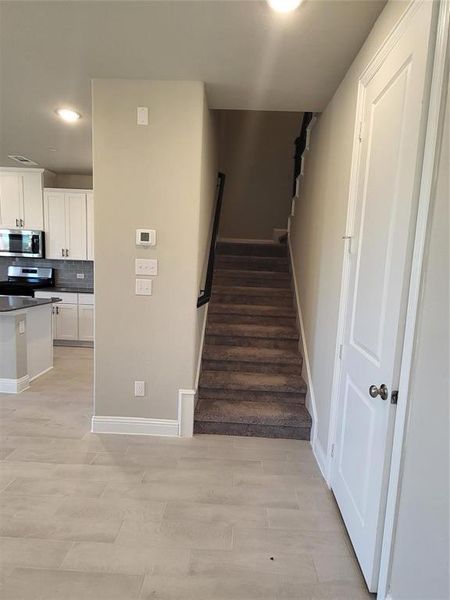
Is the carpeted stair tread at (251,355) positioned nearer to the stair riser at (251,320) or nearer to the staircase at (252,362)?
the staircase at (252,362)

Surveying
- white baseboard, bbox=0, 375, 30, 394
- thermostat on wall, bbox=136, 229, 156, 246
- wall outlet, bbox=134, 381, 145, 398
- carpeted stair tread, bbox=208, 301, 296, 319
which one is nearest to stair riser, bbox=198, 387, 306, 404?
wall outlet, bbox=134, 381, 145, 398

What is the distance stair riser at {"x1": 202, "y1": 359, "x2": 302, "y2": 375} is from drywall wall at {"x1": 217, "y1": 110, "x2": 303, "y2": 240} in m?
2.99

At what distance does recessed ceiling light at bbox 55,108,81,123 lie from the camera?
Result: 2869 mm

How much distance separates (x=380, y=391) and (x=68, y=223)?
488 centimetres

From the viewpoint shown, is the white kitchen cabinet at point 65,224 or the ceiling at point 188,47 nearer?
the ceiling at point 188,47

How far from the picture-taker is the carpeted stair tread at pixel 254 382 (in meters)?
2.95

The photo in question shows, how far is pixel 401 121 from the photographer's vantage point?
4.45 feet

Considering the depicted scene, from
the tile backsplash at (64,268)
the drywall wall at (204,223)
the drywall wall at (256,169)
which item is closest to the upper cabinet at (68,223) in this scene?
the tile backsplash at (64,268)

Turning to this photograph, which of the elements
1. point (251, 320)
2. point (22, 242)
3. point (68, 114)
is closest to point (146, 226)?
point (68, 114)

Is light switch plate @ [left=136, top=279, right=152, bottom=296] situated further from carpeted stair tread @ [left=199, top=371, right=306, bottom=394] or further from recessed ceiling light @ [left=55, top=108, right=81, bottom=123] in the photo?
recessed ceiling light @ [left=55, top=108, right=81, bottom=123]

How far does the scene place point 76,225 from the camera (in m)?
4.96

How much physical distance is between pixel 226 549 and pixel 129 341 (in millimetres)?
1502

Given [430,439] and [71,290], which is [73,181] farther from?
[430,439]

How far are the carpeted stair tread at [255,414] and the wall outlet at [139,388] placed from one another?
1.55ft
